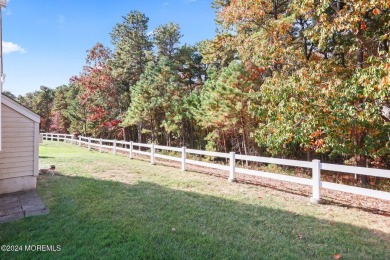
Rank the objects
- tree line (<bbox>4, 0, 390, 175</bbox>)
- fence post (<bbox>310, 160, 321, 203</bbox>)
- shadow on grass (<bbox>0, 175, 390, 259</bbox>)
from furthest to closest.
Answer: tree line (<bbox>4, 0, 390, 175</bbox>)
fence post (<bbox>310, 160, 321, 203</bbox>)
shadow on grass (<bbox>0, 175, 390, 259</bbox>)

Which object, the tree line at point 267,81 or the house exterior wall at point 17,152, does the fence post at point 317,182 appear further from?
the house exterior wall at point 17,152

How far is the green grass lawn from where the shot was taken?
140 inches

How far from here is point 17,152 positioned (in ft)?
23.3

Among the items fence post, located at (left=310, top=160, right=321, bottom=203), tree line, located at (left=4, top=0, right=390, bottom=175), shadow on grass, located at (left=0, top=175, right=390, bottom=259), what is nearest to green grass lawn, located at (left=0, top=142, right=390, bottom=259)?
shadow on grass, located at (left=0, top=175, right=390, bottom=259)

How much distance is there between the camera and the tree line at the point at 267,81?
6.85 meters

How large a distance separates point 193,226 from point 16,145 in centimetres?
592

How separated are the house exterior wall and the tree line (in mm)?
7435

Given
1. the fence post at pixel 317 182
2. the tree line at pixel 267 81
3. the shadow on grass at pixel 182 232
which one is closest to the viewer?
the shadow on grass at pixel 182 232

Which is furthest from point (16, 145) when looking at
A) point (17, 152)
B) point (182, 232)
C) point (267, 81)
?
point (267, 81)

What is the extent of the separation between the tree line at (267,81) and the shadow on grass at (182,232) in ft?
10.2

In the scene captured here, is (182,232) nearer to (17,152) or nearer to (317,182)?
(317,182)

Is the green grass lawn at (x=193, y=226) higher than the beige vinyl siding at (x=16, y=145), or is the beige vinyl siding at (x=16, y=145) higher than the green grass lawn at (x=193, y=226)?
the beige vinyl siding at (x=16, y=145)

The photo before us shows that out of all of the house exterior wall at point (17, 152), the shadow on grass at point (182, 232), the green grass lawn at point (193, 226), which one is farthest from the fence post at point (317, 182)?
the house exterior wall at point (17, 152)

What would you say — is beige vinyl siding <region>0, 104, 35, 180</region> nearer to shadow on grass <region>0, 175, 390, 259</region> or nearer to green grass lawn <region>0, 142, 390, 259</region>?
green grass lawn <region>0, 142, 390, 259</region>
